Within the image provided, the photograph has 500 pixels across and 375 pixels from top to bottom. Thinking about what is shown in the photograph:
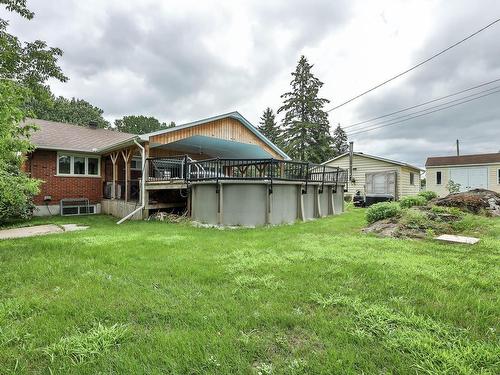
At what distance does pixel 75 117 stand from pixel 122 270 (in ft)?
123

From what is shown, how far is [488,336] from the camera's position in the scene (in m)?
2.08

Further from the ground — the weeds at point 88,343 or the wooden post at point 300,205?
the wooden post at point 300,205

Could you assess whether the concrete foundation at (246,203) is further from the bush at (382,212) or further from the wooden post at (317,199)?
the bush at (382,212)

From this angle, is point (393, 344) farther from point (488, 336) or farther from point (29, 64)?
point (29, 64)

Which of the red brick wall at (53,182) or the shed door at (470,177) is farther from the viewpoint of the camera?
the shed door at (470,177)

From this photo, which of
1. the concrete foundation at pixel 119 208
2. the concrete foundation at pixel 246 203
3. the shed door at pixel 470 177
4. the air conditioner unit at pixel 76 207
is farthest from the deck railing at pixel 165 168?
the shed door at pixel 470 177

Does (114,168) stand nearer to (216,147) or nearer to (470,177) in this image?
(216,147)

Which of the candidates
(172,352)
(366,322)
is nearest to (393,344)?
(366,322)

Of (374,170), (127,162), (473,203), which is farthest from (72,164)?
(374,170)

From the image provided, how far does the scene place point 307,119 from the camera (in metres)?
25.9

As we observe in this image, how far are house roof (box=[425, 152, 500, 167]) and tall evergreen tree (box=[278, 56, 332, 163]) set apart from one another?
881cm

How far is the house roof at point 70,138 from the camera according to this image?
38.4ft

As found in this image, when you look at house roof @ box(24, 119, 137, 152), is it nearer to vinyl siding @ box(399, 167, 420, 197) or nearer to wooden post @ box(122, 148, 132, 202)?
wooden post @ box(122, 148, 132, 202)

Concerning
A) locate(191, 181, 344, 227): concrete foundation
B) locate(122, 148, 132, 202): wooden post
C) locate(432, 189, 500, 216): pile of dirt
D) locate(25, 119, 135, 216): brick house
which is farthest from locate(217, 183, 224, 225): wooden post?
locate(432, 189, 500, 216): pile of dirt
